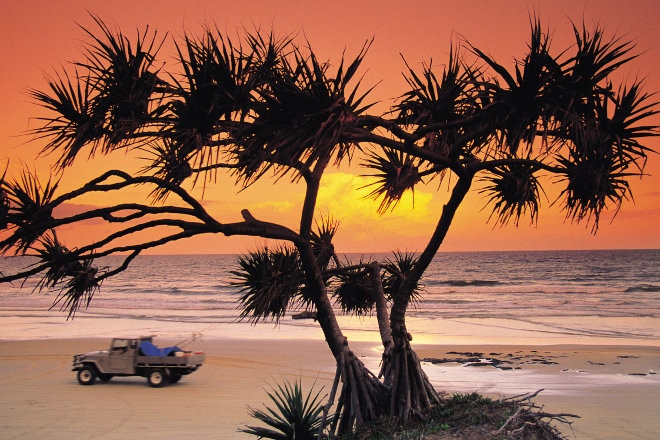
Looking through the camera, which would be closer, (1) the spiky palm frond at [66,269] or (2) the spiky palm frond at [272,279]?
(1) the spiky palm frond at [66,269]

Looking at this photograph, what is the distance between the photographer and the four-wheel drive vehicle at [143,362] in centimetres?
1602

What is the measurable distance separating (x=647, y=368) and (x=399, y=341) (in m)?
14.9

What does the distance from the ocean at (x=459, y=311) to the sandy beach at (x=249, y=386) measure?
2.90 meters

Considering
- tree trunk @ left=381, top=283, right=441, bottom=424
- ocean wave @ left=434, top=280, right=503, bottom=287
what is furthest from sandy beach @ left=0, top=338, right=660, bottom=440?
ocean wave @ left=434, top=280, right=503, bottom=287

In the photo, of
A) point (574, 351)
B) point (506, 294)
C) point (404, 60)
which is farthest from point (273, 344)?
point (506, 294)

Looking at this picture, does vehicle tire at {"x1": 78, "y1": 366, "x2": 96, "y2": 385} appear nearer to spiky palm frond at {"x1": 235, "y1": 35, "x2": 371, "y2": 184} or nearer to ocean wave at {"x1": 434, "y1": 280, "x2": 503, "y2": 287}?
spiky palm frond at {"x1": 235, "y1": 35, "x2": 371, "y2": 184}

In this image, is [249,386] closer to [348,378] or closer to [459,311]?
[348,378]

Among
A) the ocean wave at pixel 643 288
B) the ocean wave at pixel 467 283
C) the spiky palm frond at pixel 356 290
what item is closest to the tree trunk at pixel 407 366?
the spiky palm frond at pixel 356 290

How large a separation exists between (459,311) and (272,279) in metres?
34.8

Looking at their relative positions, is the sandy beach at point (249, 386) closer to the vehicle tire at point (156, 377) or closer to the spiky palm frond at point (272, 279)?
the vehicle tire at point (156, 377)

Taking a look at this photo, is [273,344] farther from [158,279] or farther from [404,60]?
[158,279]

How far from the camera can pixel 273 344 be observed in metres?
24.8

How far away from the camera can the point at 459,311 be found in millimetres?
40844

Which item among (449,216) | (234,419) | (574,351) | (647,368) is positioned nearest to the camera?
(449,216)
